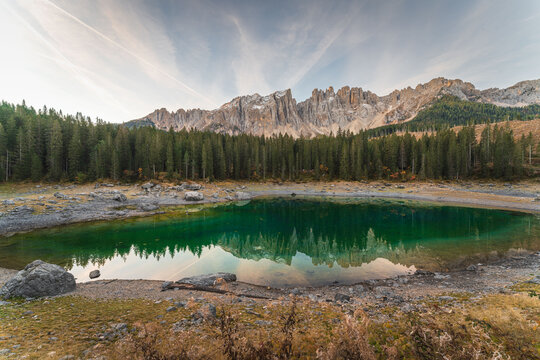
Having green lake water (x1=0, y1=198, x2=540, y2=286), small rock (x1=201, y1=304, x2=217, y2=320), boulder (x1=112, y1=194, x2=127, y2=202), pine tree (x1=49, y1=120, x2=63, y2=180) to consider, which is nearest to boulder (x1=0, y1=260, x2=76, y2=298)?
green lake water (x1=0, y1=198, x2=540, y2=286)

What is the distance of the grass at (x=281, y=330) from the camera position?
4762 millimetres

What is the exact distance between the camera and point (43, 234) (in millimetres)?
23609

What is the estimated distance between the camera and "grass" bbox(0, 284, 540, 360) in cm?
476

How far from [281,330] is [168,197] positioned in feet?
164

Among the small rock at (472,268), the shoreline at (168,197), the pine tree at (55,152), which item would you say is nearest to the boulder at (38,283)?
the shoreline at (168,197)

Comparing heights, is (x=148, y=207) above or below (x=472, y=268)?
above

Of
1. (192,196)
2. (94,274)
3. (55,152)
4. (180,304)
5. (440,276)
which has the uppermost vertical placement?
(55,152)

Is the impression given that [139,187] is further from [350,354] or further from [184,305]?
[350,354]

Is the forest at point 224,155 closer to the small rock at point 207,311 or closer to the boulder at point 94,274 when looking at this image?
the boulder at point 94,274

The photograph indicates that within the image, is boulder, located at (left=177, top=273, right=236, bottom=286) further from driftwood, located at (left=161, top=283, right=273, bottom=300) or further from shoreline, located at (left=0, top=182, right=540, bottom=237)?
shoreline, located at (left=0, top=182, right=540, bottom=237)

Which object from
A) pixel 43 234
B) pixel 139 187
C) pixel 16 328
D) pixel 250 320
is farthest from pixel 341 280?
pixel 139 187

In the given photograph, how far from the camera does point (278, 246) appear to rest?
2225cm

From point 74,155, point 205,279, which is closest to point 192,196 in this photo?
point 74,155

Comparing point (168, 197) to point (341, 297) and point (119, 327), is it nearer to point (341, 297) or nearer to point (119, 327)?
point (119, 327)
